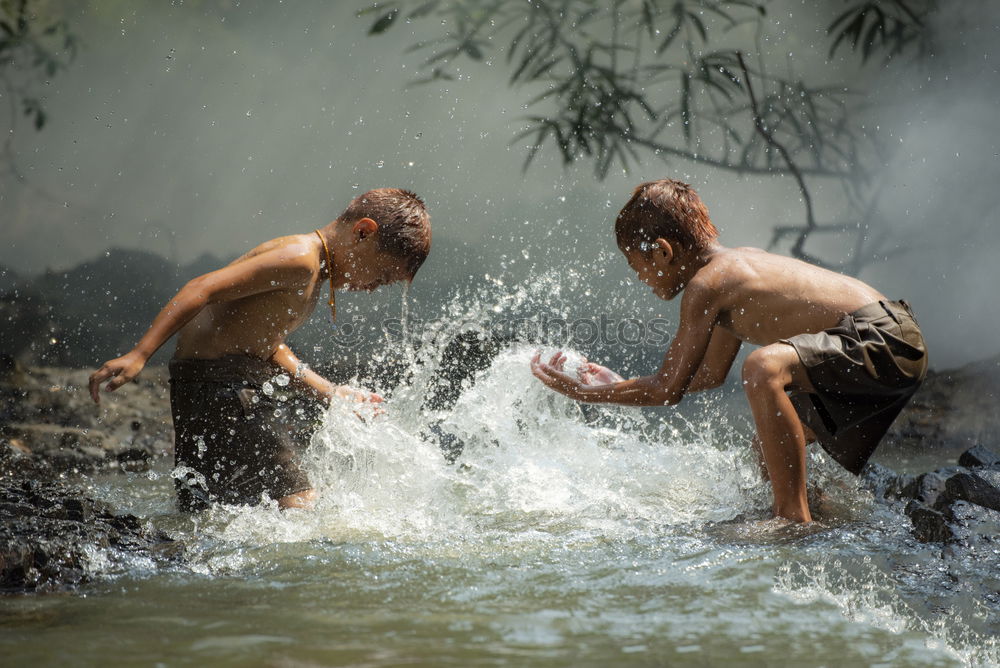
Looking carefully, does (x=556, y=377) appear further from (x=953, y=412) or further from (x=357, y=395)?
(x=953, y=412)

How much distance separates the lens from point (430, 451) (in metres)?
3.07

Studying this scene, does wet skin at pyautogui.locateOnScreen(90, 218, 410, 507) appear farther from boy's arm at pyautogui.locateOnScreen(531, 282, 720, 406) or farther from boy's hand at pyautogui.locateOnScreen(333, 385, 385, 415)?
boy's arm at pyautogui.locateOnScreen(531, 282, 720, 406)

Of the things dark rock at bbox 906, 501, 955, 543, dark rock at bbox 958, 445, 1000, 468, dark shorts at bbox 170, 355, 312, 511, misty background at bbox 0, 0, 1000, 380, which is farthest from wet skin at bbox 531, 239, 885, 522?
misty background at bbox 0, 0, 1000, 380

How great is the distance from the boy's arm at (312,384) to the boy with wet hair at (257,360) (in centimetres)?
13

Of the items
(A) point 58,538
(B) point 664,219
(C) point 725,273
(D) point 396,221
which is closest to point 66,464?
(A) point 58,538

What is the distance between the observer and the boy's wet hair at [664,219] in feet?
8.69

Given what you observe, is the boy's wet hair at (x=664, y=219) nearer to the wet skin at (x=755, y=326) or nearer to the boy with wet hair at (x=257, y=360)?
the wet skin at (x=755, y=326)

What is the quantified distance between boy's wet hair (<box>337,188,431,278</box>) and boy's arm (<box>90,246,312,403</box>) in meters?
0.23

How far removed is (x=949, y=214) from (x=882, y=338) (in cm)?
364

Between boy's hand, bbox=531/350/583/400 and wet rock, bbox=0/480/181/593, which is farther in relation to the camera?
boy's hand, bbox=531/350/583/400

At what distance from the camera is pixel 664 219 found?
8.68 feet

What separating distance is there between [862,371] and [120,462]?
3.01 meters

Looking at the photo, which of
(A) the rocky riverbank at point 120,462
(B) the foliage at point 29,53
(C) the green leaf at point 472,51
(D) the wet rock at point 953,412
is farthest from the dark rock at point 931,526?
(B) the foliage at point 29,53

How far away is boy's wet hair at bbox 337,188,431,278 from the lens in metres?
2.75
